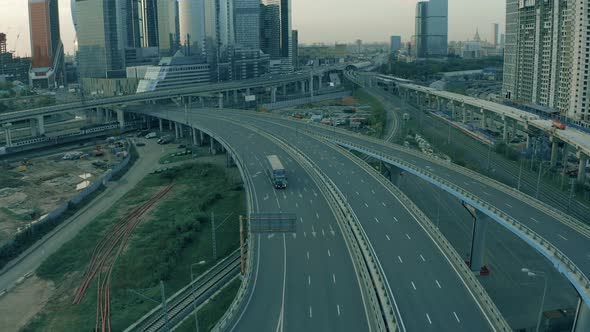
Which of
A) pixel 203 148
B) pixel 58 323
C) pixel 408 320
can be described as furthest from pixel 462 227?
pixel 203 148

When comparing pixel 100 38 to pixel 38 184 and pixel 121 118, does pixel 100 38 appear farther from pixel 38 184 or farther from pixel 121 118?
pixel 38 184

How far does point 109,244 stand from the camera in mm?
40469

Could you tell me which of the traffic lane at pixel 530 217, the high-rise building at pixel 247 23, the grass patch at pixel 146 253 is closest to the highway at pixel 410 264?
the traffic lane at pixel 530 217

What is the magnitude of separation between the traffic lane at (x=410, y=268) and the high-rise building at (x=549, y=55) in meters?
42.3

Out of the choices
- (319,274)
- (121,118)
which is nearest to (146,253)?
(319,274)

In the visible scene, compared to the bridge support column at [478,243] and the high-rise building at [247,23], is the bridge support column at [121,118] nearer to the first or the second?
the bridge support column at [478,243]

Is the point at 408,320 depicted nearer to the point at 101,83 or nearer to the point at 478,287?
the point at 478,287

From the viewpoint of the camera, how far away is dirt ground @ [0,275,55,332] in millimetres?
29856

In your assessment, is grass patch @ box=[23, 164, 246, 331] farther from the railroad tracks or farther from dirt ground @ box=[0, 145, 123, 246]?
dirt ground @ box=[0, 145, 123, 246]

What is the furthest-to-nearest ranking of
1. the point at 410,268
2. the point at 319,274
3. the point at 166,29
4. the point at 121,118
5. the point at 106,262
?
the point at 166,29, the point at 121,118, the point at 106,262, the point at 319,274, the point at 410,268

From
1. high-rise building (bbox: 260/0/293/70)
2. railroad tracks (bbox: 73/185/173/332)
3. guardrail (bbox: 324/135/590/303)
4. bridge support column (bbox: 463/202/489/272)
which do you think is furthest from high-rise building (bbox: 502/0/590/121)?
high-rise building (bbox: 260/0/293/70)

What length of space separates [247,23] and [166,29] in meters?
29.6

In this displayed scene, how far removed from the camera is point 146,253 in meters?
37.9

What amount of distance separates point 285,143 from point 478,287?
40.7 meters
